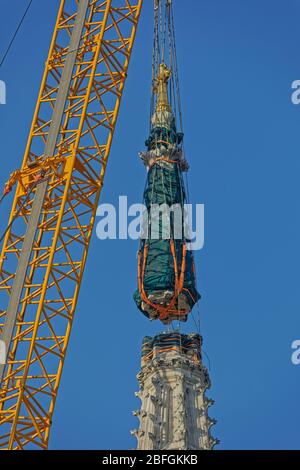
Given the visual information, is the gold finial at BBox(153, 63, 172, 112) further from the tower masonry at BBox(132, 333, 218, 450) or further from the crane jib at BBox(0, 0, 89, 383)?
the crane jib at BBox(0, 0, 89, 383)

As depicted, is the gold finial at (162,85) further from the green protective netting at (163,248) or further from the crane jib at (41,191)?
the crane jib at (41,191)

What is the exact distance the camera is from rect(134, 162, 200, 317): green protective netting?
101 meters

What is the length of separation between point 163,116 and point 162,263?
28107mm

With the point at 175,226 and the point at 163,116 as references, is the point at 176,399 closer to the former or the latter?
the point at 175,226

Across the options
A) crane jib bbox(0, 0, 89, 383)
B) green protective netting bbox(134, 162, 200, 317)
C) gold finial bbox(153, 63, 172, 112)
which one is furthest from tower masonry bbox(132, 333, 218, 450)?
gold finial bbox(153, 63, 172, 112)

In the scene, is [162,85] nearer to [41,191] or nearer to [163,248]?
[163,248]

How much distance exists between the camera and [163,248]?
104812mm

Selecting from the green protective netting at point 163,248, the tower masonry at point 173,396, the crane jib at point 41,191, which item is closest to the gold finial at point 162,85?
the green protective netting at point 163,248

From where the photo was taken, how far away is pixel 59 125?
6506cm

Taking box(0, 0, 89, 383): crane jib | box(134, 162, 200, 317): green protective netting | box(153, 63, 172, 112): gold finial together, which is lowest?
→ box(0, 0, 89, 383): crane jib

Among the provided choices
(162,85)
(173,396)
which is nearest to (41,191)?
(173,396)

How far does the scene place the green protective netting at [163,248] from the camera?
100938 mm
